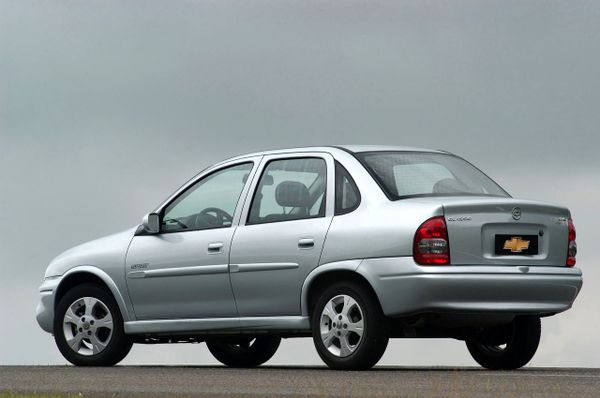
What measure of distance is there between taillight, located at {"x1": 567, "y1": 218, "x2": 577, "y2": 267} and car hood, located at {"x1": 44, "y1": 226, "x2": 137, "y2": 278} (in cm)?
447

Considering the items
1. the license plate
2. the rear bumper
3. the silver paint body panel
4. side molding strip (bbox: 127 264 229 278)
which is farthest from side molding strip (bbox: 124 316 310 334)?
the license plate

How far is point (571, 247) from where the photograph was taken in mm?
12219

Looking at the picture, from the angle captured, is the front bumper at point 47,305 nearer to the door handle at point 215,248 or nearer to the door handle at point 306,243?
the door handle at point 215,248

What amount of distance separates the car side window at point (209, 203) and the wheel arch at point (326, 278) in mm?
1293

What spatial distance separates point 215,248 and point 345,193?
155 centimetres

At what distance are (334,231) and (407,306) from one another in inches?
38.8

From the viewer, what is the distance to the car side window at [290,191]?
12.3 metres

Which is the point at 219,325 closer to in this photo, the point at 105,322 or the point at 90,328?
the point at 105,322

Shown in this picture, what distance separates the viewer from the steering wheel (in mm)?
13039

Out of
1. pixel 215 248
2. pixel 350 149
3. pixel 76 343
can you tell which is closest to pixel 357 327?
pixel 350 149

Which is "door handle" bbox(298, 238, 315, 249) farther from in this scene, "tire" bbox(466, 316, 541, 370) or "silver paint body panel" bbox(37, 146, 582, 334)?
"tire" bbox(466, 316, 541, 370)

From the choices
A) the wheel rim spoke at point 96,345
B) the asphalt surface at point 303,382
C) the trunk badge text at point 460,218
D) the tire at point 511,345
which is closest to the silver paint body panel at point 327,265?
the trunk badge text at point 460,218

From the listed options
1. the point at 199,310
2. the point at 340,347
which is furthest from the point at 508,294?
the point at 199,310

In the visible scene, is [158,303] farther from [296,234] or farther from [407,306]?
[407,306]
